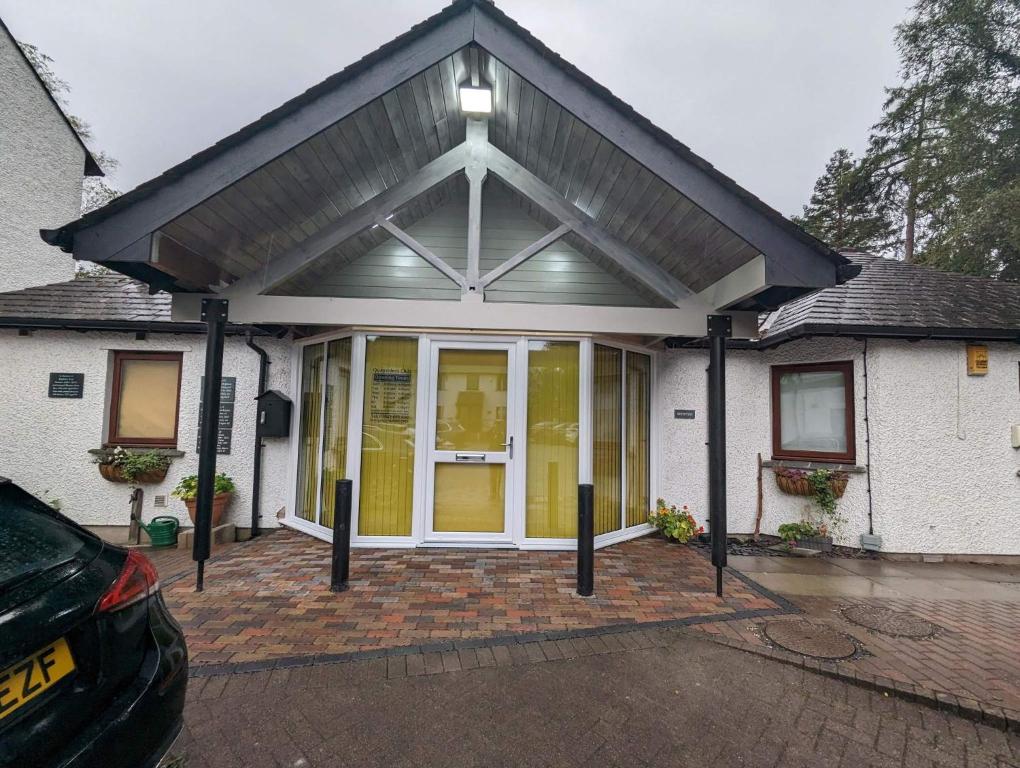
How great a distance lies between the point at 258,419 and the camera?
5.70 m

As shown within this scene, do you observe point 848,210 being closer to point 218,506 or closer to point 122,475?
point 218,506

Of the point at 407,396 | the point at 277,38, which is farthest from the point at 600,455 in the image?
the point at 277,38

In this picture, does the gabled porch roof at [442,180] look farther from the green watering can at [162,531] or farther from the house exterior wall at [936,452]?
the green watering can at [162,531]

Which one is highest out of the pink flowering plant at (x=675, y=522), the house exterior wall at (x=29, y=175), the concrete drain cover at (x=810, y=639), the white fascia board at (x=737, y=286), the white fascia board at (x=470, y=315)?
the house exterior wall at (x=29, y=175)

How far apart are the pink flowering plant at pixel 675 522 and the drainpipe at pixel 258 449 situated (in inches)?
196

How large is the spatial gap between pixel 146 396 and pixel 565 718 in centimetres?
628

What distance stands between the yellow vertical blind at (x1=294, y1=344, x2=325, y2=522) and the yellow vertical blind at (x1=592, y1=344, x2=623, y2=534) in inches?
131

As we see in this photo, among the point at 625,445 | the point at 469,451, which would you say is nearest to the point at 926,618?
the point at 625,445

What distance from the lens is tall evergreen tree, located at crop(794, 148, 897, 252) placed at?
1492cm

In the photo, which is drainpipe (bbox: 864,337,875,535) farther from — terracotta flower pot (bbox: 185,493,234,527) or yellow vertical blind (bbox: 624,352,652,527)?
terracotta flower pot (bbox: 185,493,234,527)

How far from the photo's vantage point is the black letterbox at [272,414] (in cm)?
559

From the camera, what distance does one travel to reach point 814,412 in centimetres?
582

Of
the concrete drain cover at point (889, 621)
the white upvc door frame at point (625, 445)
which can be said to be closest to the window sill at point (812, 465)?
the white upvc door frame at point (625, 445)

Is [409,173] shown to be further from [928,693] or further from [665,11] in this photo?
[665,11]
